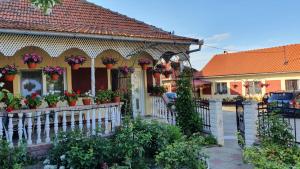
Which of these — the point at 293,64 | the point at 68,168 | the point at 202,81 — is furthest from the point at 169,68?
the point at 202,81

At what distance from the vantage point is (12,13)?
10492 millimetres

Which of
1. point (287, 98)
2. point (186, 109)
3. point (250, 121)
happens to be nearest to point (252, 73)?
point (287, 98)

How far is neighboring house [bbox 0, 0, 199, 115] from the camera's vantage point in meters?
9.12

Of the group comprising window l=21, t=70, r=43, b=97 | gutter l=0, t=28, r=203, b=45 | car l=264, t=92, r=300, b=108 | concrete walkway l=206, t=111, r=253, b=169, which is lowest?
concrete walkway l=206, t=111, r=253, b=169

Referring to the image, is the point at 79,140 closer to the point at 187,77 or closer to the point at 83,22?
the point at 187,77

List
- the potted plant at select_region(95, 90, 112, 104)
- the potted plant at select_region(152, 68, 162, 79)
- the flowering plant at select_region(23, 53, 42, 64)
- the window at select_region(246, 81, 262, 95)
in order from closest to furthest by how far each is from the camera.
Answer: the flowering plant at select_region(23, 53, 42, 64) → the potted plant at select_region(95, 90, 112, 104) → the potted plant at select_region(152, 68, 162, 79) → the window at select_region(246, 81, 262, 95)

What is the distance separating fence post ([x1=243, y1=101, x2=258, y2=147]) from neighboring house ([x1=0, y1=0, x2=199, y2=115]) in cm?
486

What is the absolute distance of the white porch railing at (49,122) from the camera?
23.6ft

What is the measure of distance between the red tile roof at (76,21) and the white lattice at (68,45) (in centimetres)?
33

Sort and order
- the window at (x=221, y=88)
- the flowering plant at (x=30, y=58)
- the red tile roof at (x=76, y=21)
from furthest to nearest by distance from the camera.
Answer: the window at (x=221, y=88) → the red tile roof at (x=76, y=21) → the flowering plant at (x=30, y=58)

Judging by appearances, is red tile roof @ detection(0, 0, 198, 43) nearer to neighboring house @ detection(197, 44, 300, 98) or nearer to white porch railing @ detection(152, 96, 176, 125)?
white porch railing @ detection(152, 96, 176, 125)

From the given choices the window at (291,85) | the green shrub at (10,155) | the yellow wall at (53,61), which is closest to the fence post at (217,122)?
the yellow wall at (53,61)

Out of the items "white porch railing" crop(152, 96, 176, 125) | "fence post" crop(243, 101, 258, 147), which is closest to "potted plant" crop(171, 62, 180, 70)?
"white porch railing" crop(152, 96, 176, 125)

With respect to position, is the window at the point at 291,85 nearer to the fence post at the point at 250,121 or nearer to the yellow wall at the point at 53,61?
the yellow wall at the point at 53,61
